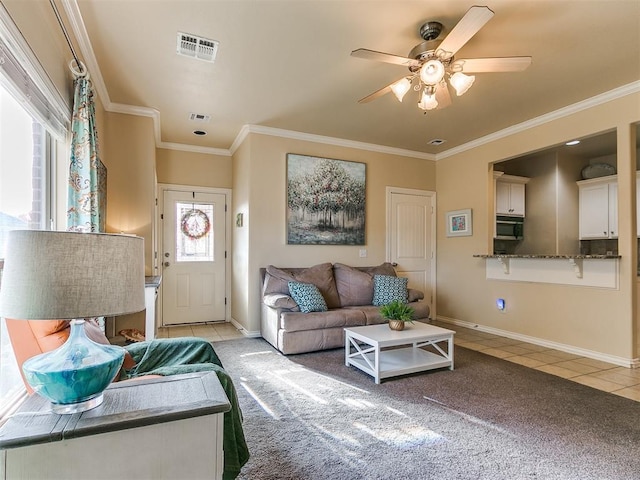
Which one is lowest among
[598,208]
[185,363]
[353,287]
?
[185,363]

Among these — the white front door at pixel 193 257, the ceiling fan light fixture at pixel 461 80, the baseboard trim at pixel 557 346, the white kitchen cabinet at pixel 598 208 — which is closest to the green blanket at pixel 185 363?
the ceiling fan light fixture at pixel 461 80

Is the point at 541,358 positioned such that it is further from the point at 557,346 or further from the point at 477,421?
the point at 477,421

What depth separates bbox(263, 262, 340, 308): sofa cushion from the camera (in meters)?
4.14

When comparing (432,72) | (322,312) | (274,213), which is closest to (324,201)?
(274,213)

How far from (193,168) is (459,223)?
163 inches

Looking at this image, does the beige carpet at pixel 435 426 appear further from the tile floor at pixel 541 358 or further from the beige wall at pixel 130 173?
the beige wall at pixel 130 173

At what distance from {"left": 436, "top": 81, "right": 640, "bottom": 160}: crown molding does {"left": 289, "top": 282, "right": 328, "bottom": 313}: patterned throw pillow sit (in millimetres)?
3162

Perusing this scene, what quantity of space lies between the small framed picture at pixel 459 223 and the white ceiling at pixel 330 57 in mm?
1319

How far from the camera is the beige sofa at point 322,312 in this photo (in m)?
3.67

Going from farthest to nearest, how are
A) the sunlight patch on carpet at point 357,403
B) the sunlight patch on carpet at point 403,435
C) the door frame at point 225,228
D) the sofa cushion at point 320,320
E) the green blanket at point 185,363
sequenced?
the door frame at point 225,228, the sofa cushion at point 320,320, the sunlight patch on carpet at point 357,403, the sunlight patch on carpet at point 403,435, the green blanket at point 185,363

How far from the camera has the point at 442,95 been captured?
2674mm

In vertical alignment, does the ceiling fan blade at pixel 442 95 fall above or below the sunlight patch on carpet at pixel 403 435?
above

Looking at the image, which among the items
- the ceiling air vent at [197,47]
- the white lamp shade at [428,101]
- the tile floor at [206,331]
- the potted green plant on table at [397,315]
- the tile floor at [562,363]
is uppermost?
the ceiling air vent at [197,47]

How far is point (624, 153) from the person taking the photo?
3.36 m
